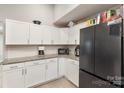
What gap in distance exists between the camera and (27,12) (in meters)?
3.57

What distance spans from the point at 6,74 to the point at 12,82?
0.26 meters

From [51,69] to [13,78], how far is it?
1.21 m

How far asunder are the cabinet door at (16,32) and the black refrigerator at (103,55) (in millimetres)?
1754

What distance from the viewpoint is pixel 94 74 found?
5.83 feet

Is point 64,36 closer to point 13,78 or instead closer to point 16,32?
point 16,32

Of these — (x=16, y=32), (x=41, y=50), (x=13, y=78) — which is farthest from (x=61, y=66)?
(x=16, y=32)

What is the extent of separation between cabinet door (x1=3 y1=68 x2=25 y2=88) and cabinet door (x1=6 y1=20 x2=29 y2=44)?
2.60 ft

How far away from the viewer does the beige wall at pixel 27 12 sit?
3.11 m

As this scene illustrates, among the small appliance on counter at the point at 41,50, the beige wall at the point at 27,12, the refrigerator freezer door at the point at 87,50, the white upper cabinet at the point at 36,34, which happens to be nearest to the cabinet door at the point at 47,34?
the white upper cabinet at the point at 36,34

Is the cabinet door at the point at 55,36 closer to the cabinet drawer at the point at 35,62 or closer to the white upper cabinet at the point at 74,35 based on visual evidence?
the white upper cabinet at the point at 74,35

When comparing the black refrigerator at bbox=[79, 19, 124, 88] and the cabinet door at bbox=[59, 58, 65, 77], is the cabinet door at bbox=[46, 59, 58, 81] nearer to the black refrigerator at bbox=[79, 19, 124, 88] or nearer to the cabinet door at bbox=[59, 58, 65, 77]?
the cabinet door at bbox=[59, 58, 65, 77]

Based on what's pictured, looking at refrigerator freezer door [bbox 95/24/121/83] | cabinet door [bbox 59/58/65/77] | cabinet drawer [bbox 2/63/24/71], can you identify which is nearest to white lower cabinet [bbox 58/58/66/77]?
cabinet door [bbox 59/58/65/77]

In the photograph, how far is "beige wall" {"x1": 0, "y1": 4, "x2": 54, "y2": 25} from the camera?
3.11 meters

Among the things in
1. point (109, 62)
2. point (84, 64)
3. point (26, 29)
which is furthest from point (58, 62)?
point (109, 62)
